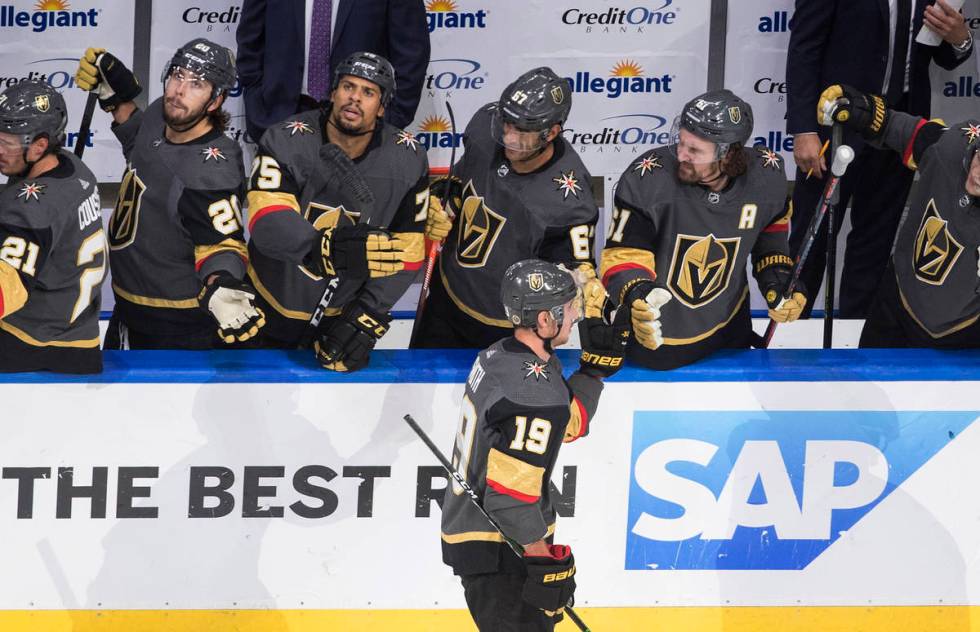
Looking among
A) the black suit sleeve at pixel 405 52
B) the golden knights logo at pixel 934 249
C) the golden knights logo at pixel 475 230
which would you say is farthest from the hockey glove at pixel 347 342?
the golden knights logo at pixel 934 249

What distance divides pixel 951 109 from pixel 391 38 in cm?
282

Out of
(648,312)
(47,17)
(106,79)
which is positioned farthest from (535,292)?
(47,17)

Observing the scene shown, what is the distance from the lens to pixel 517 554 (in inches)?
171

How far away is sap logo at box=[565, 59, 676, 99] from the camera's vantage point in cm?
728

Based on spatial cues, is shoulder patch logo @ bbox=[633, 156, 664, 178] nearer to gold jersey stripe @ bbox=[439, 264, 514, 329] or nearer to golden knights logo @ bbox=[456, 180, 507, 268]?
golden knights logo @ bbox=[456, 180, 507, 268]

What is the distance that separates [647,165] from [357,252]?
42.7 inches

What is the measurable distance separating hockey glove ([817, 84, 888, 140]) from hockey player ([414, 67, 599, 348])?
36.3 inches

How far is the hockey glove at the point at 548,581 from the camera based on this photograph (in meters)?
4.20

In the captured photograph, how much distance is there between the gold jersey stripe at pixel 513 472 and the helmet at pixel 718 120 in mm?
1494

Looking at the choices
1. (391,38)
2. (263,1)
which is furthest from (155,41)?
(391,38)

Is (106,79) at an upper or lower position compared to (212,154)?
upper

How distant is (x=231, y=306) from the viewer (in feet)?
15.4

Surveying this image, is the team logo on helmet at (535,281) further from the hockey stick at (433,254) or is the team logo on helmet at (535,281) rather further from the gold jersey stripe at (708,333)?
the hockey stick at (433,254)

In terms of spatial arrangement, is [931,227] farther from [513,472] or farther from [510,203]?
[513,472]
